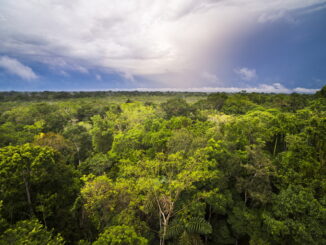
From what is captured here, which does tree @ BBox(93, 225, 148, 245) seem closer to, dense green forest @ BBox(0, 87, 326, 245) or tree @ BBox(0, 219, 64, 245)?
dense green forest @ BBox(0, 87, 326, 245)

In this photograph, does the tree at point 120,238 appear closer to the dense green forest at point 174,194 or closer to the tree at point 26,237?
the dense green forest at point 174,194

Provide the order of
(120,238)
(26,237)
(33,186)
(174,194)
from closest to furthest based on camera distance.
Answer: (26,237), (120,238), (174,194), (33,186)

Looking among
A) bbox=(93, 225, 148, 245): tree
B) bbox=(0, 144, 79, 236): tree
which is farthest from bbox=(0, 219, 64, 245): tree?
bbox=(0, 144, 79, 236): tree

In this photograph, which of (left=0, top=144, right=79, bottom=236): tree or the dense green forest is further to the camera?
(left=0, top=144, right=79, bottom=236): tree

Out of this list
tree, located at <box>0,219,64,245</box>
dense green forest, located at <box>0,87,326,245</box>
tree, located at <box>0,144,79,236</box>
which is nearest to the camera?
tree, located at <box>0,219,64,245</box>

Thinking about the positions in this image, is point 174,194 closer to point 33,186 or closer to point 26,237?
point 26,237

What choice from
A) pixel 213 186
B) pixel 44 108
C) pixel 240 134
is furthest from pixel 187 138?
pixel 44 108

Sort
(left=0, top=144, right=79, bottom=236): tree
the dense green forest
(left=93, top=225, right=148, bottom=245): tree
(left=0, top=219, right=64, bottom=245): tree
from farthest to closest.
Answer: (left=0, top=144, right=79, bottom=236): tree
the dense green forest
(left=93, top=225, right=148, bottom=245): tree
(left=0, top=219, right=64, bottom=245): tree

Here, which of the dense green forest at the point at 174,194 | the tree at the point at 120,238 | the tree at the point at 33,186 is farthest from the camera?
the tree at the point at 33,186

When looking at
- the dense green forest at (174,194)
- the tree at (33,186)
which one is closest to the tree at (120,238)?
the dense green forest at (174,194)

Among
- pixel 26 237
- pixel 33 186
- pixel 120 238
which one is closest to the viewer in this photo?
pixel 26 237

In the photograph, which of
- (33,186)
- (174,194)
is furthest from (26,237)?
(174,194)

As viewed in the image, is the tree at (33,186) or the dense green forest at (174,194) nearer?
the dense green forest at (174,194)
